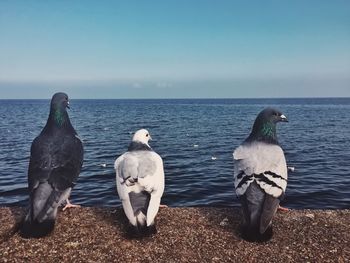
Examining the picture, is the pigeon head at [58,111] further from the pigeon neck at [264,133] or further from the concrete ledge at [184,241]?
the pigeon neck at [264,133]

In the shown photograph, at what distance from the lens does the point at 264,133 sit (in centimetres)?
777

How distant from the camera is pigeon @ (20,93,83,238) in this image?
6.57 meters

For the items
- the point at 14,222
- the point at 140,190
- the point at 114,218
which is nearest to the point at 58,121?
the point at 14,222

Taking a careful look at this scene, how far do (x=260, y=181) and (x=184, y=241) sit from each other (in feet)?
5.69

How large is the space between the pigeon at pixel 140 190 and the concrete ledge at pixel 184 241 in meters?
0.33

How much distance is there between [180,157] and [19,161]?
37.6 ft

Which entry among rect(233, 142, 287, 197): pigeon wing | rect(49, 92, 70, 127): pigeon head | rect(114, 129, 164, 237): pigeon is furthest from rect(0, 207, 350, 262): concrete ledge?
rect(49, 92, 70, 127): pigeon head

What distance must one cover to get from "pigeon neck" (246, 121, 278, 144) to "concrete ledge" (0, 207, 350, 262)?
5.43ft

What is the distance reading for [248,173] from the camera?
6797 millimetres

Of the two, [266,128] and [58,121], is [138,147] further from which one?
[266,128]

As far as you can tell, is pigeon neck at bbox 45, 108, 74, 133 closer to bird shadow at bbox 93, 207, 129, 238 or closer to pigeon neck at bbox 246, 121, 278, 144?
bird shadow at bbox 93, 207, 129, 238

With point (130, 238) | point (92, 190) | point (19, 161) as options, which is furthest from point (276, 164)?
point (19, 161)

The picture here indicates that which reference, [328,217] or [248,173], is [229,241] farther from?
[328,217]

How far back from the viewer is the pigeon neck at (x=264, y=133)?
770cm
